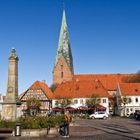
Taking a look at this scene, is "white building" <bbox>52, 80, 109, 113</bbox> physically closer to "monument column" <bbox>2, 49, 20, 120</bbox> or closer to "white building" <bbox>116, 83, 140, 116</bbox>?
"white building" <bbox>116, 83, 140, 116</bbox>

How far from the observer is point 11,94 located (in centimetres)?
2783

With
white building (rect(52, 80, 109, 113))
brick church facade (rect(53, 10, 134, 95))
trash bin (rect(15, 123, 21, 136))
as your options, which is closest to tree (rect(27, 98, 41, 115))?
white building (rect(52, 80, 109, 113))

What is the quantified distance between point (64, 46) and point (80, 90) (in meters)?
35.4

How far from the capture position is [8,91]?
27.9 metres

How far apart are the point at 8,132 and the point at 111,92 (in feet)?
263

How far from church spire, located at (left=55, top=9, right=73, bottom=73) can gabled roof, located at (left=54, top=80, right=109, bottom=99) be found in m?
29.9

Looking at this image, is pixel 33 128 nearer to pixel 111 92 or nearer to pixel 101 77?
pixel 111 92

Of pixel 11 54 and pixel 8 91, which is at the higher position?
pixel 11 54

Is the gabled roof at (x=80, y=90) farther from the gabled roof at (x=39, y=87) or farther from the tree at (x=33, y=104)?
the tree at (x=33, y=104)

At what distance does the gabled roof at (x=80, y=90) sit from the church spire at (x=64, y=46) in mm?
29901

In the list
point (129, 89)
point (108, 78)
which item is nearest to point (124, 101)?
point (129, 89)

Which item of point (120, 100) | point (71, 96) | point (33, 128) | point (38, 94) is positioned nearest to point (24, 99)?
point (38, 94)

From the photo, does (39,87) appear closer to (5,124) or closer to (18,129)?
(5,124)

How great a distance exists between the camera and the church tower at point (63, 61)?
113 metres
